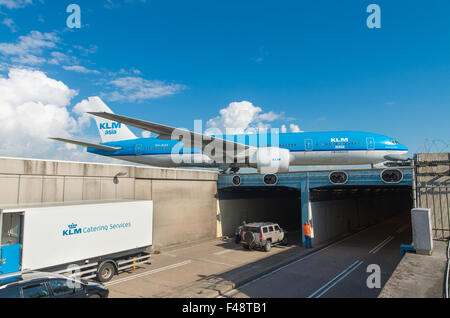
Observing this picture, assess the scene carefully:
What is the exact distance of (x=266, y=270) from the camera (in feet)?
46.9

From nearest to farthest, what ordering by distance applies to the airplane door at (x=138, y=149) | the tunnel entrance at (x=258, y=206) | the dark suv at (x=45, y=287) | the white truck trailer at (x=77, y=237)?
the dark suv at (x=45, y=287) → the white truck trailer at (x=77, y=237) → the tunnel entrance at (x=258, y=206) → the airplane door at (x=138, y=149)

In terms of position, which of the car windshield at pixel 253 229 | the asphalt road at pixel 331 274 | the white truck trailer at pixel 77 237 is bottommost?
the asphalt road at pixel 331 274

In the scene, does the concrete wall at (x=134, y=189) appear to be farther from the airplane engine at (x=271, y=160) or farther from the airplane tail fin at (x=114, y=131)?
the airplane tail fin at (x=114, y=131)

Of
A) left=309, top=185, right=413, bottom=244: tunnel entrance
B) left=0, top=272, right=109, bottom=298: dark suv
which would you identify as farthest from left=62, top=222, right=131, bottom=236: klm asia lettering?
left=309, top=185, right=413, bottom=244: tunnel entrance

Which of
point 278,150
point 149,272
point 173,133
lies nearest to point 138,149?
point 173,133

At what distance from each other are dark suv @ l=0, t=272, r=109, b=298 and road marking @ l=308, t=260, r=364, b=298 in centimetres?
820

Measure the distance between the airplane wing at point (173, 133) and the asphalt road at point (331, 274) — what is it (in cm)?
1075

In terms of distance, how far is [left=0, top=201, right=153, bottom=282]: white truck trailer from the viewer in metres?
9.73

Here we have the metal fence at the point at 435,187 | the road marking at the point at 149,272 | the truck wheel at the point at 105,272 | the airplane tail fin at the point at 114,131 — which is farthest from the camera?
the airplane tail fin at the point at 114,131

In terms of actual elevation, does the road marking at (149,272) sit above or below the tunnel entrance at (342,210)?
below

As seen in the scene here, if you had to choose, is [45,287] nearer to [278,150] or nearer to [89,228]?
[89,228]

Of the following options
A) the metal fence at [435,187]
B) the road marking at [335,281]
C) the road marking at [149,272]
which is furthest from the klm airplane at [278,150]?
the road marking at [335,281]

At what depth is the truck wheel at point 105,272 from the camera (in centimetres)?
1208
